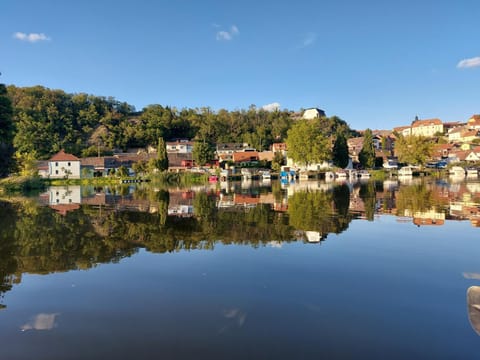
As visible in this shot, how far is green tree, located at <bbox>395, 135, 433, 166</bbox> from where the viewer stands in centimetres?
6956

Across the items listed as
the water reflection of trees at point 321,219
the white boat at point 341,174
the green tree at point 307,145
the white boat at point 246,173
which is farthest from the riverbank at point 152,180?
the water reflection of trees at point 321,219

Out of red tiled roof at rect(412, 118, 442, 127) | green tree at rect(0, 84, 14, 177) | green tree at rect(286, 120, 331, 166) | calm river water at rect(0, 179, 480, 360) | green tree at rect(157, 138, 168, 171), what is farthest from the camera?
red tiled roof at rect(412, 118, 442, 127)

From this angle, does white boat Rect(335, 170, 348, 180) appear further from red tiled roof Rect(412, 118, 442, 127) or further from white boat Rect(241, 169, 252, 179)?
red tiled roof Rect(412, 118, 442, 127)

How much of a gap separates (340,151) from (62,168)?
59.5m

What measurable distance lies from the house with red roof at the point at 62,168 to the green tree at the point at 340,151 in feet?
183

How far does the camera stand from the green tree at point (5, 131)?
32375mm

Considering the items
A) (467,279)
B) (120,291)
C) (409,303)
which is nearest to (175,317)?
(120,291)

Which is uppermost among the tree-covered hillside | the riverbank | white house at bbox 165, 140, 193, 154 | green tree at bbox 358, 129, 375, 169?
the tree-covered hillside

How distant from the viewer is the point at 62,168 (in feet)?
239

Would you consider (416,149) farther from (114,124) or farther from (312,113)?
(114,124)

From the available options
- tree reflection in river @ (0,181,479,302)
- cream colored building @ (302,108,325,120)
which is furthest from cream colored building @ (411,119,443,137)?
tree reflection in river @ (0,181,479,302)

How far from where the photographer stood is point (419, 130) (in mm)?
134250

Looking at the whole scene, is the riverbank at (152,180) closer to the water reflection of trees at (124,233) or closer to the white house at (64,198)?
the white house at (64,198)

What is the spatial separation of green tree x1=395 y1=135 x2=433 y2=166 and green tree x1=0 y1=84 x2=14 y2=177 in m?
68.5
